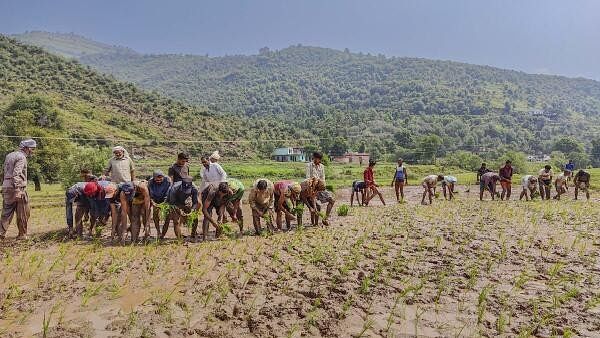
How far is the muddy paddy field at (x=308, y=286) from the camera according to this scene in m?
5.29

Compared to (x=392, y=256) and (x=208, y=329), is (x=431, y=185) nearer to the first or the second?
(x=392, y=256)

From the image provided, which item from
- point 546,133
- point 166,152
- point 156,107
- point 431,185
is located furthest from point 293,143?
point 546,133

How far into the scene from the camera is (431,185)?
1873 centimetres

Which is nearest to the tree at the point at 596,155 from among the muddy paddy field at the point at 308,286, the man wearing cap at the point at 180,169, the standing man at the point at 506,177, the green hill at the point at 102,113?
the green hill at the point at 102,113

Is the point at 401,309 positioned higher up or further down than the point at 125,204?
further down

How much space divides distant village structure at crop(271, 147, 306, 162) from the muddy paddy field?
3057 inches

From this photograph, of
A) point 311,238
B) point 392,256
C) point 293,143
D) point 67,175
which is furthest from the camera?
point 293,143

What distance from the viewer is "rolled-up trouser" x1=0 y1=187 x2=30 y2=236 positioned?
9.62 metres

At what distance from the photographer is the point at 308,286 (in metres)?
6.51

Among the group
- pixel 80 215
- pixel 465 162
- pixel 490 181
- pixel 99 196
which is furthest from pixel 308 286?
pixel 465 162

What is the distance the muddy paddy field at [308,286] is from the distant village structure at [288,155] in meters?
77.7

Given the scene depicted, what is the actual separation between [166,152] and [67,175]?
103 ft

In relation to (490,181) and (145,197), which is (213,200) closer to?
(145,197)

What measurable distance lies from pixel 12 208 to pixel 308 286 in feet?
22.4
